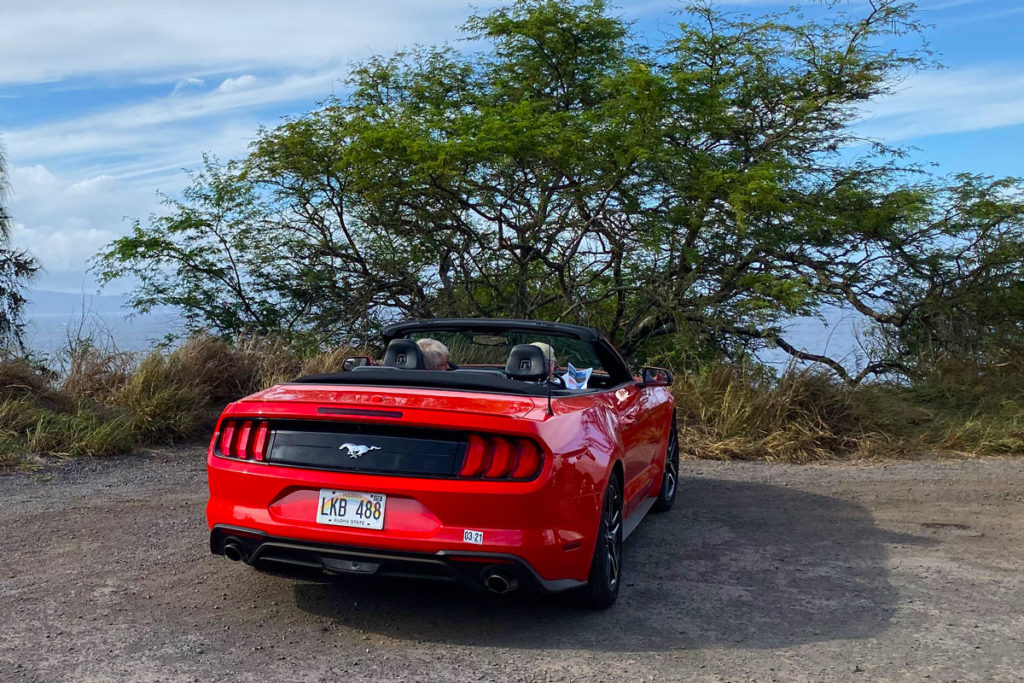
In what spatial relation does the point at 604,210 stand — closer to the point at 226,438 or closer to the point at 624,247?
the point at 624,247

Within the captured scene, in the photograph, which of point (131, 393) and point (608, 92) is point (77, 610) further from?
point (608, 92)

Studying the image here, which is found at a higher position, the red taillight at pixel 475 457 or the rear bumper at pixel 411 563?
the red taillight at pixel 475 457

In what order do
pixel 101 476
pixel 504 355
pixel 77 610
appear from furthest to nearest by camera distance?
pixel 504 355 < pixel 101 476 < pixel 77 610

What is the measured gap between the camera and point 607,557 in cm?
507

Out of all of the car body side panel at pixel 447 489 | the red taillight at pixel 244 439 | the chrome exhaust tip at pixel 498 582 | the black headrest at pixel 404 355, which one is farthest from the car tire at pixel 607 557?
the red taillight at pixel 244 439

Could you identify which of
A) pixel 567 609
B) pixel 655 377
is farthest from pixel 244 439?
pixel 655 377

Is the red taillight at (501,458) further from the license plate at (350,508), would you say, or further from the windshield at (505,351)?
the windshield at (505,351)

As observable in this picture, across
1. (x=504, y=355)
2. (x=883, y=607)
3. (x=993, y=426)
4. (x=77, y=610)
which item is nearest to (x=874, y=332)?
(x=993, y=426)

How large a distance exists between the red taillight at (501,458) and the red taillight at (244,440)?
3.41 ft

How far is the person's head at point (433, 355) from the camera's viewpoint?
6297mm

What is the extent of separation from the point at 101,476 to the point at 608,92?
849 centimetres

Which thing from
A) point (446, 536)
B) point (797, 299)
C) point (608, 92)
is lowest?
point (446, 536)

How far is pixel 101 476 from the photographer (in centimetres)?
885

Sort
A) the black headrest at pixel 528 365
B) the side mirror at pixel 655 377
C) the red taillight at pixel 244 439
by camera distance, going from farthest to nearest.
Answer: the side mirror at pixel 655 377
the black headrest at pixel 528 365
the red taillight at pixel 244 439
